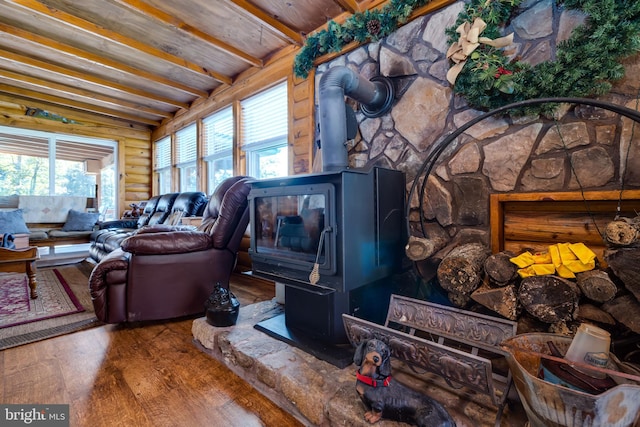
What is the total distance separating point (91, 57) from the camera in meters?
3.14

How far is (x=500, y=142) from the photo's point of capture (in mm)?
1602

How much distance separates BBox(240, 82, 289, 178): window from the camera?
3170 mm

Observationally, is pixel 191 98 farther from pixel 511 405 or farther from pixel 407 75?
pixel 511 405

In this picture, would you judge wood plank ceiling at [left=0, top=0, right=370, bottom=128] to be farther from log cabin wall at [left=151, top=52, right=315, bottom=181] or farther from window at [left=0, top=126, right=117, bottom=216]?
window at [left=0, top=126, right=117, bottom=216]

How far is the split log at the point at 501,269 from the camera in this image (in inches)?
48.8

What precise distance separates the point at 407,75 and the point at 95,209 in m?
5.60

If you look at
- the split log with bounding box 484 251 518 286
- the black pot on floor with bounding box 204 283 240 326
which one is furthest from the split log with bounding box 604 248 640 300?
the black pot on floor with bounding box 204 283 240 326

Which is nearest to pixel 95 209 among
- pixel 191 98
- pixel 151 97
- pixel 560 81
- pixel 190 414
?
pixel 151 97

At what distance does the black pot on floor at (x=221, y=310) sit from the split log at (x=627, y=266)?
1791mm

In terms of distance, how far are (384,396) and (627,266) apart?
3.13ft

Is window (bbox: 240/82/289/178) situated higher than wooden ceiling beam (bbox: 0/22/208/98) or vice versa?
wooden ceiling beam (bbox: 0/22/208/98)

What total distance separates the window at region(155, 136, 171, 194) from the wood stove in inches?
172

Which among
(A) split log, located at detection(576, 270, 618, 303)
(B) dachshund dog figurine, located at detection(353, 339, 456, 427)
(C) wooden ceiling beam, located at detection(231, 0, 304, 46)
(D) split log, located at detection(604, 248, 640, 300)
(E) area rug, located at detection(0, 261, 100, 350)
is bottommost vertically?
(E) area rug, located at detection(0, 261, 100, 350)

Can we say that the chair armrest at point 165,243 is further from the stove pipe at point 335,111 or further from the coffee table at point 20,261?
the coffee table at point 20,261
